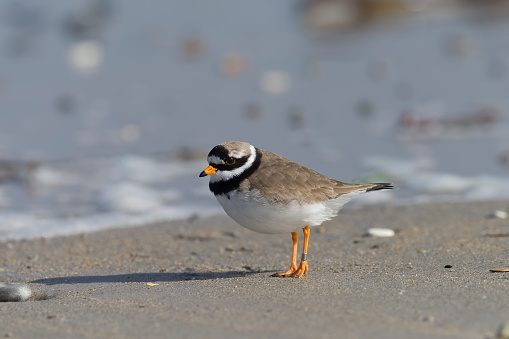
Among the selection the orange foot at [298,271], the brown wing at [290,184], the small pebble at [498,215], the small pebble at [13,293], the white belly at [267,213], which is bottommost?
the small pebble at [13,293]

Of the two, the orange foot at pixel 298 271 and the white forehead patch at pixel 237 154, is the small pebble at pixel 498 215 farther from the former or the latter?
the white forehead patch at pixel 237 154

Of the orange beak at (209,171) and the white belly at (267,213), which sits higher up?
the orange beak at (209,171)

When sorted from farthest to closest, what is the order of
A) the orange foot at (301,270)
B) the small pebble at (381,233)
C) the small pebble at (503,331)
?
the small pebble at (381,233) < the orange foot at (301,270) < the small pebble at (503,331)

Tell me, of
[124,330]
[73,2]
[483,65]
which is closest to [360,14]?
[483,65]

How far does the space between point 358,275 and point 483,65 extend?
399 inches

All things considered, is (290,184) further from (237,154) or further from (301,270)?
(301,270)

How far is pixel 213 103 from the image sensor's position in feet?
37.9

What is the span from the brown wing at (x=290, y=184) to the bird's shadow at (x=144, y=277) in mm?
617

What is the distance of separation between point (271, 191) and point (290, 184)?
159 mm

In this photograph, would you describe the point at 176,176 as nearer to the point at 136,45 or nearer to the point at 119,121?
the point at 119,121

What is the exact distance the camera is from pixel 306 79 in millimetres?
12789

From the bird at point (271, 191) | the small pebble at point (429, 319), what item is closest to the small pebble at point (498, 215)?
the bird at point (271, 191)

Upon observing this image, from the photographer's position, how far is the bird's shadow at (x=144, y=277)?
445cm

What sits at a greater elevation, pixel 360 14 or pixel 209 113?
pixel 360 14
